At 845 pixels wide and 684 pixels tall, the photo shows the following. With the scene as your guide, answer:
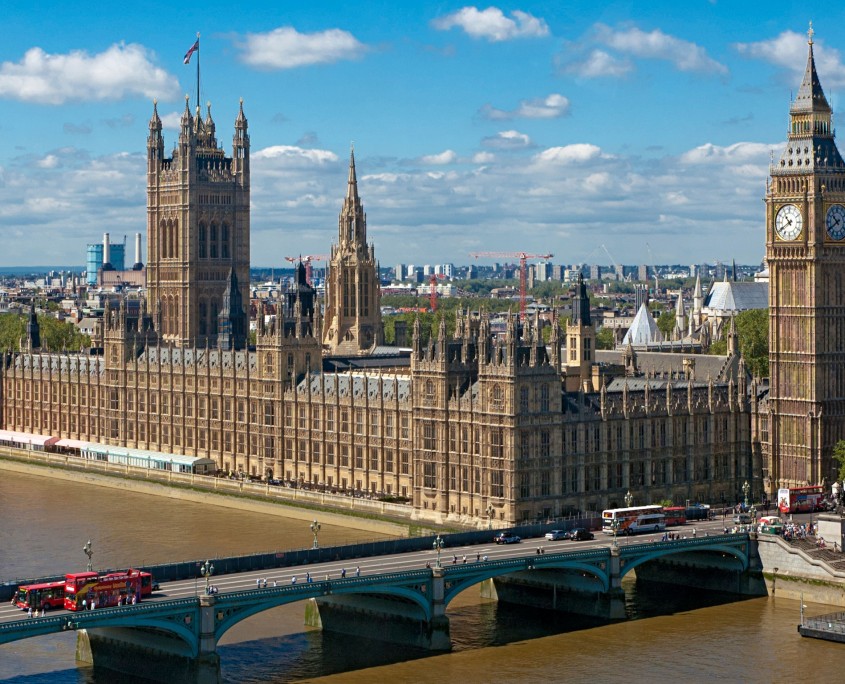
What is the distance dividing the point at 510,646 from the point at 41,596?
26425 mm

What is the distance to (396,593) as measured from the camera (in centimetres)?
10425

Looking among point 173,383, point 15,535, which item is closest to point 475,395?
point 15,535

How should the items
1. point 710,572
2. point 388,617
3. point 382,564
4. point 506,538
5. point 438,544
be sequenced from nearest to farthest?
point 388,617 < point 382,564 < point 438,544 < point 506,538 < point 710,572

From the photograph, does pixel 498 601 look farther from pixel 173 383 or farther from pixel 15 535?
pixel 173 383

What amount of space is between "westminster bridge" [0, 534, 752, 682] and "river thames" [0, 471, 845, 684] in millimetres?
1602

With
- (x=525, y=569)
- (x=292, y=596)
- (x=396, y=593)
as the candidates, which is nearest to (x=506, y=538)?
(x=525, y=569)

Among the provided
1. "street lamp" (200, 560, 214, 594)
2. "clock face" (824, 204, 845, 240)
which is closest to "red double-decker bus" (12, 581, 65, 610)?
"street lamp" (200, 560, 214, 594)

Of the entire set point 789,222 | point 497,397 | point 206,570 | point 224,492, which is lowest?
point 224,492

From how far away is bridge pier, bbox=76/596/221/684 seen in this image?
Answer: 9581cm

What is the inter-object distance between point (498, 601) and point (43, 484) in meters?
68.6

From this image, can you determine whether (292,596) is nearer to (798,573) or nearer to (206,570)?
(206,570)

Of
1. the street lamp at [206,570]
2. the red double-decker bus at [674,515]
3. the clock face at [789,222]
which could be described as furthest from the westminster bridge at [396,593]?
the clock face at [789,222]

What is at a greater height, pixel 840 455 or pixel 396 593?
pixel 840 455

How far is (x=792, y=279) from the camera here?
142m
